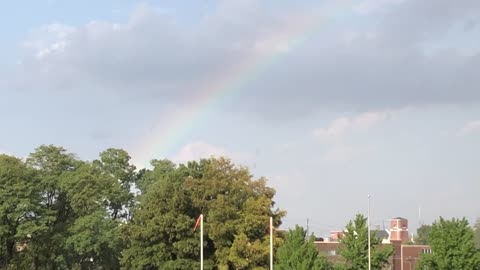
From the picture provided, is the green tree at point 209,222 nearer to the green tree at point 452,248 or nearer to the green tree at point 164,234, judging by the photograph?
the green tree at point 164,234

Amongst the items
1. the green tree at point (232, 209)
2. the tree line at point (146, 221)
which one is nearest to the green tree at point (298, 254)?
the tree line at point (146, 221)

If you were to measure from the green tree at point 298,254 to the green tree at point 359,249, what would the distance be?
34.1ft

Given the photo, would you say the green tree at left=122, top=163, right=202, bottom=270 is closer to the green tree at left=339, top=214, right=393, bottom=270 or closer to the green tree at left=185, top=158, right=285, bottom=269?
the green tree at left=185, top=158, right=285, bottom=269

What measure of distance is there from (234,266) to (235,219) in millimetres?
4665

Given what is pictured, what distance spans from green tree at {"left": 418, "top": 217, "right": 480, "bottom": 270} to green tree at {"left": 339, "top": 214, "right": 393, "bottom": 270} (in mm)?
4797

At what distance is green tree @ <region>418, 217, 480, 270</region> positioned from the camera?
6812cm

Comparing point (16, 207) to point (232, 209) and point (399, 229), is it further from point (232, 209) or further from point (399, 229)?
point (399, 229)

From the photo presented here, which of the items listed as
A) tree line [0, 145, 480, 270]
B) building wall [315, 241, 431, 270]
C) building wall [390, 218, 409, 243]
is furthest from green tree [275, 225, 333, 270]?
building wall [390, 218, 409, 243]

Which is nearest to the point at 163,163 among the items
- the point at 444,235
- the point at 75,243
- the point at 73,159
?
the point at 73,159

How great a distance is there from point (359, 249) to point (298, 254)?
1321 cm

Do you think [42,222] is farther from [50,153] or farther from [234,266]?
[234,266]

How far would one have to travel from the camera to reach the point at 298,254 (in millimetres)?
62594

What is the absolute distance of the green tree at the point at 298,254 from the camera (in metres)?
62.2

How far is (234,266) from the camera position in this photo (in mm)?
74000
